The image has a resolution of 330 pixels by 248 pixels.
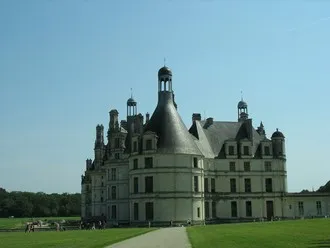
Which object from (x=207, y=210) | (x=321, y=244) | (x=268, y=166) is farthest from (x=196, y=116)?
(x=321, y=244)

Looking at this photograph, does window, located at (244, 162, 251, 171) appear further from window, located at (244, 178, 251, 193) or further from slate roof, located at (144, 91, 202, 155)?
slate roof, located at (144, 91, 202, 155)

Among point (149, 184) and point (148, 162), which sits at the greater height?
point (148, 162)

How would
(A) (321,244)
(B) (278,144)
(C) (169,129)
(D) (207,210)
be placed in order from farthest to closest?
(B) (278,144), (D) (207,210), (C) (169,129), (A) (321,244)

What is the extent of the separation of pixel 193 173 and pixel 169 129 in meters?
6.34

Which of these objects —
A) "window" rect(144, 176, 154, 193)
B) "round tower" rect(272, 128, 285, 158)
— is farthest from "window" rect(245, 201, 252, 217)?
"window" rect(144, 176, 154, 193)

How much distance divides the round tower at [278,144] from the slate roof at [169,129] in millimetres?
15064

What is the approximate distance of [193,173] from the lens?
67.6m

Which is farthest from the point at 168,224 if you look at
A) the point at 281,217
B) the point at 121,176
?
the point at 281,217

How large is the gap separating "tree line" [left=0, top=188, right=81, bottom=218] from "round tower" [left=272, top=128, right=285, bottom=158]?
113 metres

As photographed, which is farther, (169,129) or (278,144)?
(278,144)

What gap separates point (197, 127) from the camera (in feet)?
254

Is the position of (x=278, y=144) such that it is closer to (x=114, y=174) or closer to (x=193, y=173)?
(x=193, y=173)

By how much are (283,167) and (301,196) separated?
4942mm

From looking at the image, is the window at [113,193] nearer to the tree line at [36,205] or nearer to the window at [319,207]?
the window at [319,207]
